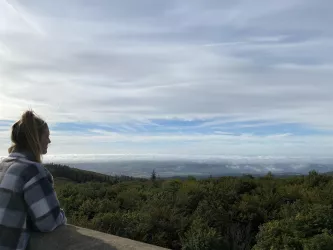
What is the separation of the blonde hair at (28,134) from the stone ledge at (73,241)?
813 mm

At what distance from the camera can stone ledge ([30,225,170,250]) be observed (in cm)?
Answer: 377

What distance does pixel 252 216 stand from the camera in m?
7.09

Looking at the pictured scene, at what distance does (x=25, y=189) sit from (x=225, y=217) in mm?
4264

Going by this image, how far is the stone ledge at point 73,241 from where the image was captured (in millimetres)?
3773

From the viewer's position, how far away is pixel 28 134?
371cm

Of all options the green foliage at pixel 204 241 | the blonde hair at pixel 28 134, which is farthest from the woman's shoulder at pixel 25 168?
the green foliage at pixel 204 241

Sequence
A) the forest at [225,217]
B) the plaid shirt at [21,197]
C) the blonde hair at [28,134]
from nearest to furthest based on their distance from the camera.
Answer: the plaid shirt at [21,197] → the blonde hair at [28,134] → the forest at [225,217]

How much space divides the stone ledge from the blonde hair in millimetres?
813

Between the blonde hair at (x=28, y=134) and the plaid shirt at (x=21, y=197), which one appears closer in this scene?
the plaid shirt at (x=21, y=197)

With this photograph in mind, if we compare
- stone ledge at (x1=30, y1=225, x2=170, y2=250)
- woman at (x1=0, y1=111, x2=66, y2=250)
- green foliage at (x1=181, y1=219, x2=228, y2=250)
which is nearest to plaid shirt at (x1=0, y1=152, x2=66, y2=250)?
woman at (x1=0, y1=111, x2=66, y2=250)

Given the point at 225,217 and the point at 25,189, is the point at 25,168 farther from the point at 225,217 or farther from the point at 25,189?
the point at 225,217

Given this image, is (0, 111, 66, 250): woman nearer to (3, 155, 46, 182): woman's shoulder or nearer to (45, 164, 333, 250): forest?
(3, 155, 46, 182): woman's shoulder

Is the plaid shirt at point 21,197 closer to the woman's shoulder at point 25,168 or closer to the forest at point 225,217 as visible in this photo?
the woman's shoulder at point 25,168

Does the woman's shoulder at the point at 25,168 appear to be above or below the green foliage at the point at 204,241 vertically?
above
